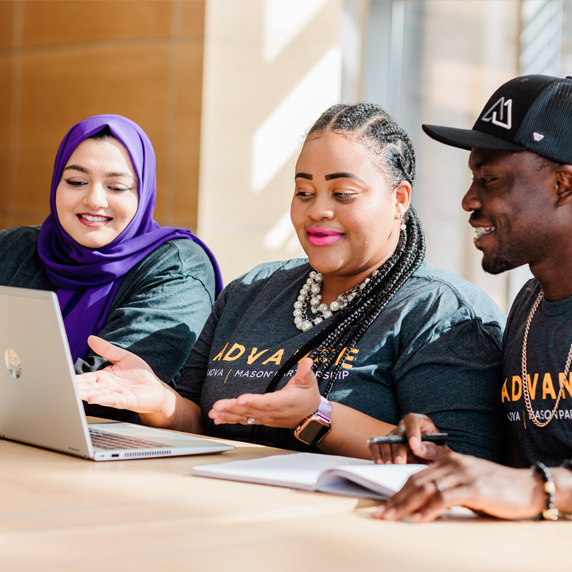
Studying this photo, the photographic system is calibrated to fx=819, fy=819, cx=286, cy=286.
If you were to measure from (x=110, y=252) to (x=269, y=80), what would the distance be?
1.85 meters

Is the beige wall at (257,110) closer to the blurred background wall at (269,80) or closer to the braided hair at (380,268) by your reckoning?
the blurred background wall at (269,80)

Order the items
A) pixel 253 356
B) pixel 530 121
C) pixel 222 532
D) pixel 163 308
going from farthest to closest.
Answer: pixel 163 308 → pixel 253 356 → pixel 530 121 → pixel 222 532

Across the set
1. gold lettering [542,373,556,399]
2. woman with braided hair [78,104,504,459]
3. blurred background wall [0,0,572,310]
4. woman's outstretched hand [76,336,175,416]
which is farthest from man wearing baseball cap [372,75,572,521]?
blurred background wall [0,0,572,310]

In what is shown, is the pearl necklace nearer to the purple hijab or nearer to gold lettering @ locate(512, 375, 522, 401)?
gold lettering @ locate(512, 375, 522, 401)

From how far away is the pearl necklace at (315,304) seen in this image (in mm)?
1842

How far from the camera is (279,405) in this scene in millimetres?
1389

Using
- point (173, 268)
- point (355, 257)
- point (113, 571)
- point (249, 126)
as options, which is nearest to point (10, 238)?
point (173, 268)

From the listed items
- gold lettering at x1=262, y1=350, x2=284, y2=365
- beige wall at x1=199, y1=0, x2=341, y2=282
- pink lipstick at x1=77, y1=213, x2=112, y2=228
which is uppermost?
beige wall at x1=199, y1=0, x2=341, y2=282

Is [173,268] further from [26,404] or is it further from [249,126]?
[249,126]

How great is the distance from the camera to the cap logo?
146cm

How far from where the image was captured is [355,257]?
1827 mm

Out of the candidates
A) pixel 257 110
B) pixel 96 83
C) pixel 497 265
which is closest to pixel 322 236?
pixel 497 265

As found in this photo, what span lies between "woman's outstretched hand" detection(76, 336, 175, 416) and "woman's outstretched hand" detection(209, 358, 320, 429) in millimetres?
226

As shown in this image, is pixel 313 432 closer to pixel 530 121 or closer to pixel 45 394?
pixel 45 394
